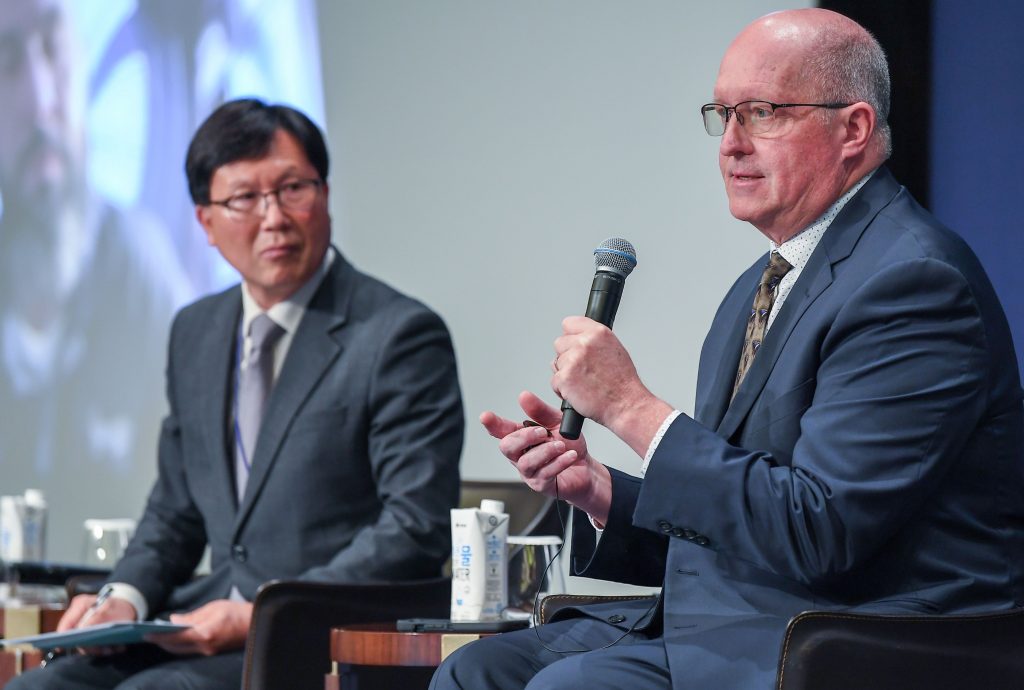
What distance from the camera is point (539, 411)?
215 centimetres

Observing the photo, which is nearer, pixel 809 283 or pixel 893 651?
pixel 893 651

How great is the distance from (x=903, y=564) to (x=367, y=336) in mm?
1559

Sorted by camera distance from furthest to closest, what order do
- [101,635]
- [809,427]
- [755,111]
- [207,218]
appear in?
[207,218] < [101,635] < [755,111] < [809,427]

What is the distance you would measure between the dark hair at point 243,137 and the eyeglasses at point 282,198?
0.23ft

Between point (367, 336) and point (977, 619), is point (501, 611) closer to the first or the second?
point (367, 336)

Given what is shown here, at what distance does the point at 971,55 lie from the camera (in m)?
3.07

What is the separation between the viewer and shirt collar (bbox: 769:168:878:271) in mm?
2148

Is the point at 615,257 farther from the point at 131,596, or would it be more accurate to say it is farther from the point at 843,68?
the point at 131,596

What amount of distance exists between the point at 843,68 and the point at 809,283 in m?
0.36

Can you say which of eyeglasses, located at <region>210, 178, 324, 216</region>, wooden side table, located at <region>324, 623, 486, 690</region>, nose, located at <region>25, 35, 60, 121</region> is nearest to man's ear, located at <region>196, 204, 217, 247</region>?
eyeglasses, located at <region>210, 178, 324, 216</region>

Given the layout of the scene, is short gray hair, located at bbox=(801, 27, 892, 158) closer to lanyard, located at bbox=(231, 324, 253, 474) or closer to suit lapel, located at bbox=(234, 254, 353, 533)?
suit lapel, located at bbox=(234, 254, 353, 533)

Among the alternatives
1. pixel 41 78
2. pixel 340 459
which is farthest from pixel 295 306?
pixel 41 78

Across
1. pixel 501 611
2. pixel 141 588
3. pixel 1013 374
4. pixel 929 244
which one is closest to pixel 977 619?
pixel 1013 374

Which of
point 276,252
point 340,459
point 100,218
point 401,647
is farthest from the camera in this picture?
point 100,218
